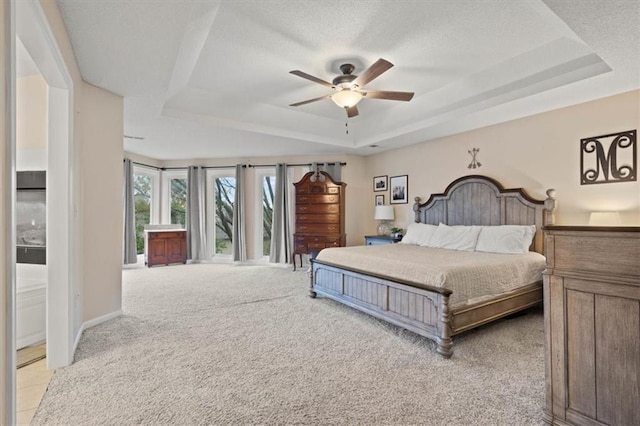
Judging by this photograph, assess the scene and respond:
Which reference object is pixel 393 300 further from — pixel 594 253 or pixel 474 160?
pixel 474 160

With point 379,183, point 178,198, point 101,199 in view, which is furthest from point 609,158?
point 178,198

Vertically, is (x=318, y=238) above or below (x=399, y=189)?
below

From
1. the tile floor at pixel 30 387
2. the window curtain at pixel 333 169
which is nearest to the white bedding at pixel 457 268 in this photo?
the tile floor at pixel 30 387

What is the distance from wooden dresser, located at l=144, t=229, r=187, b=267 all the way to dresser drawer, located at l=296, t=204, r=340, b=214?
113 inches

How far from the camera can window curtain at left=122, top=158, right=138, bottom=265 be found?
253 inches

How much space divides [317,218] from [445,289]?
395 cm

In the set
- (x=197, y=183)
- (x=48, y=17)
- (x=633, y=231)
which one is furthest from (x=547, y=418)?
(x=197, y=183)

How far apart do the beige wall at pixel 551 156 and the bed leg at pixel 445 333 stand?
7.96 ft

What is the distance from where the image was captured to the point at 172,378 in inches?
85.5

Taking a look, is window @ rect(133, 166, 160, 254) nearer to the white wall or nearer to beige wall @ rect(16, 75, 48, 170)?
the white wall

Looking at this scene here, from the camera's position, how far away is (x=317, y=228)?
6348 millimetres

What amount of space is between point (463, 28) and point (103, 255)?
13.6ft

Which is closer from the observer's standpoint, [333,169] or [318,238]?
[318,238]

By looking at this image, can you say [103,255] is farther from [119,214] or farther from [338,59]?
[338,59]
